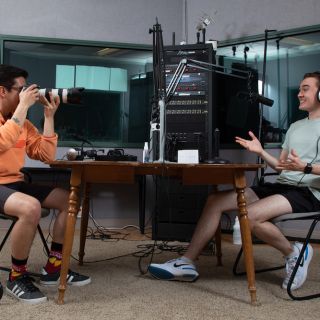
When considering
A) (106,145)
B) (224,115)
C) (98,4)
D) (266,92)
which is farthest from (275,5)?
(106,145)

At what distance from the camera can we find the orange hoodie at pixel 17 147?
74.9 inches

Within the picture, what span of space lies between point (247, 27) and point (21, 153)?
2.70 metres

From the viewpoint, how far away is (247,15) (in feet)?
13.0

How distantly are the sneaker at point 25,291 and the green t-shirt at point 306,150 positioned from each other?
136 centimetres

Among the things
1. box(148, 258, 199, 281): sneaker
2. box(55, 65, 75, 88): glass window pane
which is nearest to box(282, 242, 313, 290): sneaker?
box(148, 258, 199, 281): sneaker

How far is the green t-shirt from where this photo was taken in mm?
2102

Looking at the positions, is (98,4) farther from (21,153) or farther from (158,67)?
(21,153)

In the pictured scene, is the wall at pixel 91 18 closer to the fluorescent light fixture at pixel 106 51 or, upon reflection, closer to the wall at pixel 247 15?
the fluorescent light fixture at pixel 106 51

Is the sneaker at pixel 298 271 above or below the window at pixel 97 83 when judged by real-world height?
below

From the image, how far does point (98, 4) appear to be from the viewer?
4262mm

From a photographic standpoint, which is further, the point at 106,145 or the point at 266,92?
the point at 106,145

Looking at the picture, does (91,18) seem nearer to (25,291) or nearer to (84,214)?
(84,214)

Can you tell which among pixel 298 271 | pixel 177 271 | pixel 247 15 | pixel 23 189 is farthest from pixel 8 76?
pixel 247 15

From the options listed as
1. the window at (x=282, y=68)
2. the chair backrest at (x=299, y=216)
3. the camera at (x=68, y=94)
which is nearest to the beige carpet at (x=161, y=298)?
the chair backrest at (x=299, y=216)
